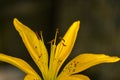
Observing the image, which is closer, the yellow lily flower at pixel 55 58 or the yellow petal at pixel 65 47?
the yellow lily flower at pixel 55 58

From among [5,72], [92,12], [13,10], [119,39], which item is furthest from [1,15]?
[119,39]

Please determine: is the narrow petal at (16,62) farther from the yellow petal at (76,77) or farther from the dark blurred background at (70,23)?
the dark blurred background at (70,23)

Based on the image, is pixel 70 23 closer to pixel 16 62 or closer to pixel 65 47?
pixel 65 47

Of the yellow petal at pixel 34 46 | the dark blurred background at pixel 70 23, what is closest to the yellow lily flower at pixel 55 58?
the yellow petal at pixel 34 46

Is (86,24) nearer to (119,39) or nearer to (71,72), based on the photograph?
(119,39)

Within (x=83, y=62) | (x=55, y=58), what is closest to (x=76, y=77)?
(x=83, y=62)

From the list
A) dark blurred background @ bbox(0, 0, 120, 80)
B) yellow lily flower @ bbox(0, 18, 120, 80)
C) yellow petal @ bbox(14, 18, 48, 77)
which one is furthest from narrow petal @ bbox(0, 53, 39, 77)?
dark blurred background @ bbox(0, 0, 120, 80)
